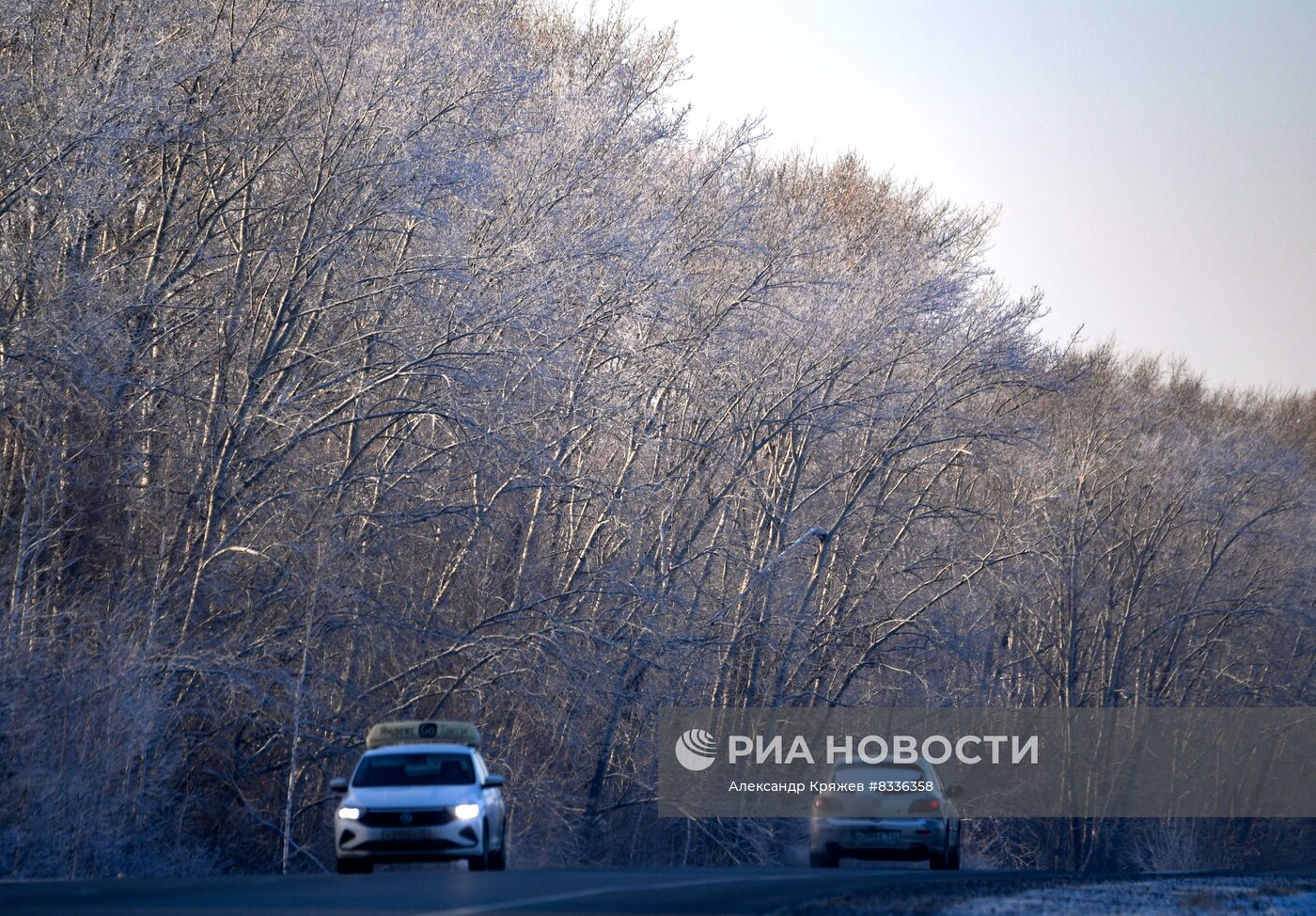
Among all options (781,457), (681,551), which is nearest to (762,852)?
(681,551)

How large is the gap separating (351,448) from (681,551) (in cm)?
1037

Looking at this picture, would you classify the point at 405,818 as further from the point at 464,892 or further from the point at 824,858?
the point at 824,858

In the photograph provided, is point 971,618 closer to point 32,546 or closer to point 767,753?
point 767,753

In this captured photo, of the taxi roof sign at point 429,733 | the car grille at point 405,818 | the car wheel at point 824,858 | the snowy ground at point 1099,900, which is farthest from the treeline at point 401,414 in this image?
the snowy ground at point 1099,900

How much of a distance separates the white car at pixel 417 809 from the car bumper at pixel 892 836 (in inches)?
204

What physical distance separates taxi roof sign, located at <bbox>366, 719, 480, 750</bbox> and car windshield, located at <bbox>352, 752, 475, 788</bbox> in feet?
1.85

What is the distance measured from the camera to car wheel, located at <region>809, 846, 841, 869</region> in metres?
19.4

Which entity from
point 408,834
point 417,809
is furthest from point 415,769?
point 408,834

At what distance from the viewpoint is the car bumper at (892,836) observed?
18.9 meters

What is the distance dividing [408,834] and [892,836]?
273 inches

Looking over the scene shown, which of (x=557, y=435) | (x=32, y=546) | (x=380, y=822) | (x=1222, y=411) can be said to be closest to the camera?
(x=380, y=822)

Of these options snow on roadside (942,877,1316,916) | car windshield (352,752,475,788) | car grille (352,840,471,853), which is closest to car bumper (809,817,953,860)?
snow on roadside (942,877,1316,916)

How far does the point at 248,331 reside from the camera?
77.6ft

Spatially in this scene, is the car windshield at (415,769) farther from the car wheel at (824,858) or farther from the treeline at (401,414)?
the car wheel at (824,858)
